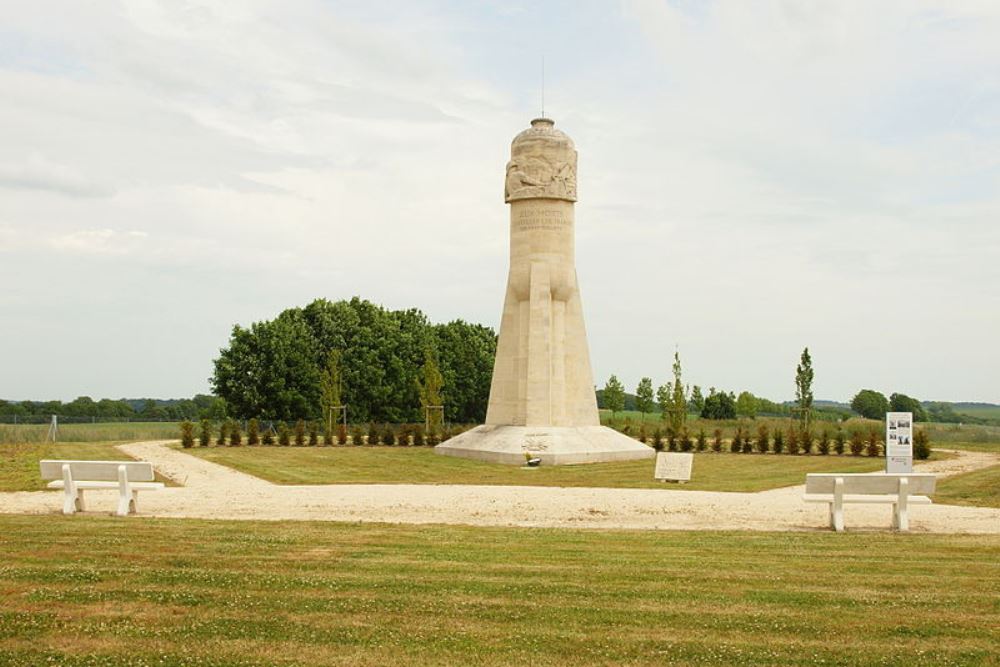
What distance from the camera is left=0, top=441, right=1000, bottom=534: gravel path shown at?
1508 cm

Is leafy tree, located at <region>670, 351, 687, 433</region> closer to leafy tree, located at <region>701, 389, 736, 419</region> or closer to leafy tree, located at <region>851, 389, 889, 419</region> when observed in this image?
leafy tree, located at <region>701, 389, 736, 419</region>

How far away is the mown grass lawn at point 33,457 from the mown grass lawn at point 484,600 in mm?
8317

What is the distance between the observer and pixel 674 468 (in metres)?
24.0

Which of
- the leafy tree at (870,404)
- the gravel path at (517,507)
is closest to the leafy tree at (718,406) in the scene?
the leafy tree at (870,404)

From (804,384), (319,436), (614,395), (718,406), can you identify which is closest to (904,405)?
(718,406)

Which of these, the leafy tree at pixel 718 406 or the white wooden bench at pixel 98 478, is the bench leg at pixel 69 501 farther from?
the leafy tree at pixel 718 406

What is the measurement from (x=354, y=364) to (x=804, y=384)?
2514cm

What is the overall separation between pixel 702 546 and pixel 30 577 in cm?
736

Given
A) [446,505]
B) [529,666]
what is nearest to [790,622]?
[529,666]

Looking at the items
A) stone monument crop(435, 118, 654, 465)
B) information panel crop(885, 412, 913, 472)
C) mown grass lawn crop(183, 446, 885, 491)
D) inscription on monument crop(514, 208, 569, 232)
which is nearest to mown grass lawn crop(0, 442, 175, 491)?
mown grass lawn crop(183, 446, 885, 491)

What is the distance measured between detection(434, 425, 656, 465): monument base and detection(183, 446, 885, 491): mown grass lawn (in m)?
0.77

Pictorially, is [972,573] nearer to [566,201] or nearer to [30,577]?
[30,577]

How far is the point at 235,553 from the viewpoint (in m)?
10.8

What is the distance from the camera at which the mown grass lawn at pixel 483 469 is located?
23.8 m
